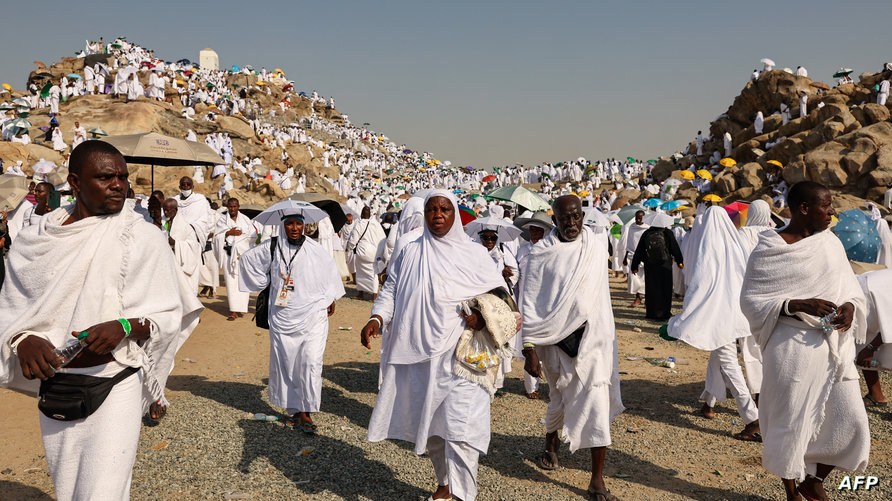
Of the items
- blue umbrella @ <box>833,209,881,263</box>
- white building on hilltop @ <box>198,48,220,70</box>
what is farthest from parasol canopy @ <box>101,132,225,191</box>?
white building on hilltop @ <box>198,48,220,70</box>

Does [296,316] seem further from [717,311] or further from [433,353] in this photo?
[717,311]

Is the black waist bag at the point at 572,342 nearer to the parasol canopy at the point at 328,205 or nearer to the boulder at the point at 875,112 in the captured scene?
the parasol canopy at the point at 328,205

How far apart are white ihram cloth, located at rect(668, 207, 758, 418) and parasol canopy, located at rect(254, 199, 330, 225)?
4.00 metres

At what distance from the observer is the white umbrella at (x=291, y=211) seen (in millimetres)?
6609

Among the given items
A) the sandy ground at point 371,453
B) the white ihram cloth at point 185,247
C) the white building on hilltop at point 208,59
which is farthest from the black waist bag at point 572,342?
the white building on hilltop at point 208,59

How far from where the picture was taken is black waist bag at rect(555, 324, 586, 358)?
4.40 metres

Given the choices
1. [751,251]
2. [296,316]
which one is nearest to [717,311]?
[751,251]

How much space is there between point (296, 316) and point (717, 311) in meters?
4.01

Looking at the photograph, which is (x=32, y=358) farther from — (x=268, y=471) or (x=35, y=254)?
(x=268, y=471)

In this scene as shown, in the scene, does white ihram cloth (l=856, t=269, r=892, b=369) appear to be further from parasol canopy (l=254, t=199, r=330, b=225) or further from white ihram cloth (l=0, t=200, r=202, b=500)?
white ihram cloth (l=0, t=200, r=202, b=500)

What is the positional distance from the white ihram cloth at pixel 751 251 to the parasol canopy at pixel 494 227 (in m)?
2.82

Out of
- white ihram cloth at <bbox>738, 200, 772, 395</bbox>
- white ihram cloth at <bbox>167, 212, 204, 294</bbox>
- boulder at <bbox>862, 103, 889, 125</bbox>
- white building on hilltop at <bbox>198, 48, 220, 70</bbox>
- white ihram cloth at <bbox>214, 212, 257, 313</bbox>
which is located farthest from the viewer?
white building on hilltop at <bbox>198, 48, 220, 70</bbox>

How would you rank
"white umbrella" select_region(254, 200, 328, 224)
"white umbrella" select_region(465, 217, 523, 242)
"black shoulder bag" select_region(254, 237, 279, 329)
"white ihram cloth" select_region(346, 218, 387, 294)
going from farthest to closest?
1. "white ihram cloth" select_region(346, 218, 387, 294)
2. "white umbrella" select_region(465, 217, 523, 242)
3. "white umbrella" select_region(254, 200, 328, 224)
4. "black shoulder bag" select_region(254, 237, 279, 329)

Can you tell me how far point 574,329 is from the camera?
4426 mm
